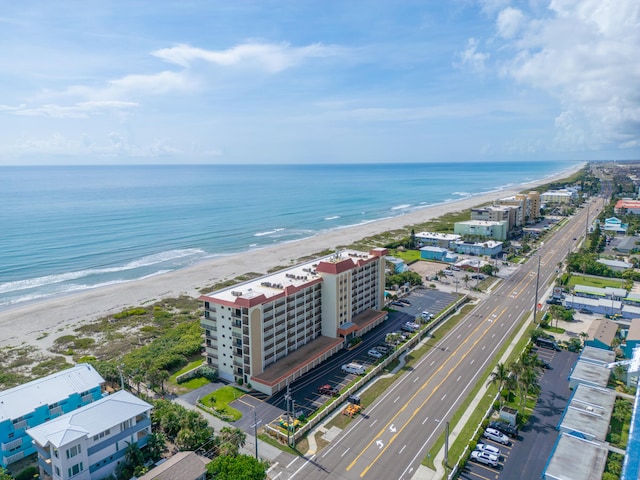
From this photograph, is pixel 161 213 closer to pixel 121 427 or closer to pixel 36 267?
pixel 36 267

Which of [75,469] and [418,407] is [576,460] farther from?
[75,469]

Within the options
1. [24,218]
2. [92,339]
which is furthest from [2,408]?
[24,218]

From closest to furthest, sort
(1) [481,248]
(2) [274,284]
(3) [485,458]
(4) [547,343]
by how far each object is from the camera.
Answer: (3) [485,458] → (2) [274,284] → (4) [547,343] → (1) [481,248]

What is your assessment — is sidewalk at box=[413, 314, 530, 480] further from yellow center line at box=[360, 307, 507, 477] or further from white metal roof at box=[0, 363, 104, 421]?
white metal roof at box=[0, 363, 104, 421]

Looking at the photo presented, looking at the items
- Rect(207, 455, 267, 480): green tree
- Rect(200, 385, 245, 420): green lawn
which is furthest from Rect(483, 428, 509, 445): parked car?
Rect(200, 385, 245, 420): green lawn

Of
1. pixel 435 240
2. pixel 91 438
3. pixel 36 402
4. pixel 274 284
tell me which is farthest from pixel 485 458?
pixel 435 240

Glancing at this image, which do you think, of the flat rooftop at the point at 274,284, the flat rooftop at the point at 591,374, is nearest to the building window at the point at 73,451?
the flat rooftop at the point at 274,284

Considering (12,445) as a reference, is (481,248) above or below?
above
